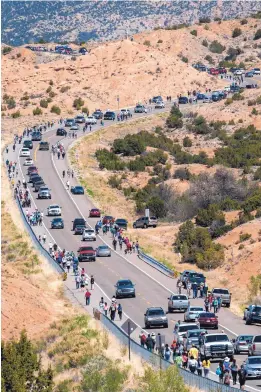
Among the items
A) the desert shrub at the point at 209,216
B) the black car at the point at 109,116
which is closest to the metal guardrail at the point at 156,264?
the desert shrub at the point at 209,216

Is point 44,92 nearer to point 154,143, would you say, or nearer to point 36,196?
point 154,143

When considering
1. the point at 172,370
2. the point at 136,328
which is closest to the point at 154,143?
the point at 136,328

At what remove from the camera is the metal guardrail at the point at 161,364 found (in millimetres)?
36156

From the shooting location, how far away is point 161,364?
38.2 metres

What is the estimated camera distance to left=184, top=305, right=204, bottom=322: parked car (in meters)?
49.3

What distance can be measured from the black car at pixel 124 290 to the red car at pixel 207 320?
7.91m

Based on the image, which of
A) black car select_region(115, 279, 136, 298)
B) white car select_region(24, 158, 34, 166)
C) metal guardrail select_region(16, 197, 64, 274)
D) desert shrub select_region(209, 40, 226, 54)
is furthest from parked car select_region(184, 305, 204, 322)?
desert shrub select_region(209, 40, 226, 54)

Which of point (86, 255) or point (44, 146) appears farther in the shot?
point (44, 146)

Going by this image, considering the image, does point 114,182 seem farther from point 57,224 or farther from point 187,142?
point 57,224

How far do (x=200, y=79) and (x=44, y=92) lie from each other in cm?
2072

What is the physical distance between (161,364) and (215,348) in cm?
367

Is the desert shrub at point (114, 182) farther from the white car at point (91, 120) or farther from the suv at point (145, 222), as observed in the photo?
the white car at point (91, 120)

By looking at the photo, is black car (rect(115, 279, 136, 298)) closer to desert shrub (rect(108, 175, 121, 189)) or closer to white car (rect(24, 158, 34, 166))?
white car (rect(24, 158, 34, 166))

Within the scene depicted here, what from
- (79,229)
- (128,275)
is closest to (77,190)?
(79,229)
